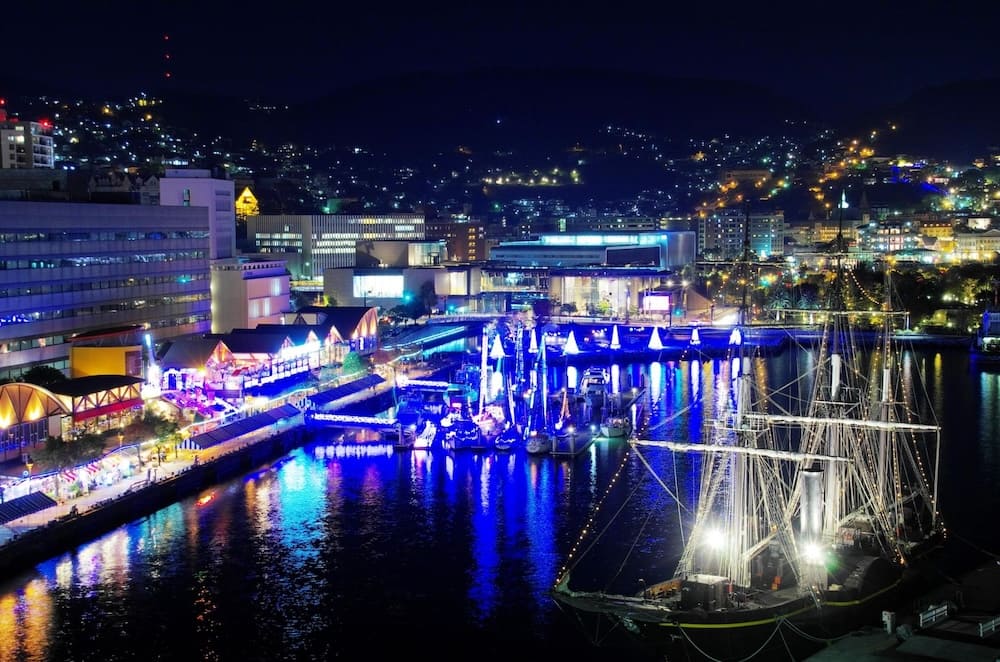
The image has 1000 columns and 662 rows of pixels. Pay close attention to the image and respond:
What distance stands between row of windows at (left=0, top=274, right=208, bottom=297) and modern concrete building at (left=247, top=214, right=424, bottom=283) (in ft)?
64.7

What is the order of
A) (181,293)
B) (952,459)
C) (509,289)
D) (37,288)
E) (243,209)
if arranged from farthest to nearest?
(243,209) → (509,289) → (181,293) → (37,288) → (952,459)

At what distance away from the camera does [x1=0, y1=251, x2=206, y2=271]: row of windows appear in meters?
22.8

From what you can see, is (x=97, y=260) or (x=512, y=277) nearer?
(x=97, y=260)

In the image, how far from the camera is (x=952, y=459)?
1998 cm

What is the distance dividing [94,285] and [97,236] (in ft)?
3.37

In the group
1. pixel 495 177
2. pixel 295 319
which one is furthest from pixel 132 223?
pixel 495 177

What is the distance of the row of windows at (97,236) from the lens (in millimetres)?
22797

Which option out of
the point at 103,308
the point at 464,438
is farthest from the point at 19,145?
the point at 464,438

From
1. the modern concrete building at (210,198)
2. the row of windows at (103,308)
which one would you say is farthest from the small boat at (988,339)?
the modern concrete building at (210,198)

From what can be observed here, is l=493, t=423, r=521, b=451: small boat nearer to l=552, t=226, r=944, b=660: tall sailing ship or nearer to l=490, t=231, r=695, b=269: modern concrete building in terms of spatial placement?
l=552, t=226, r=944, b=660: tall sailing ship

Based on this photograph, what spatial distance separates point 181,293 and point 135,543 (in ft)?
44.9

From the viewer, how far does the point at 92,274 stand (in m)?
24.9

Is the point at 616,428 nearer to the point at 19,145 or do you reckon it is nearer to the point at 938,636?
the point at 938,636

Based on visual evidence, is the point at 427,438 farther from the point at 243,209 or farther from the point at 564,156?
the point at 564,156
